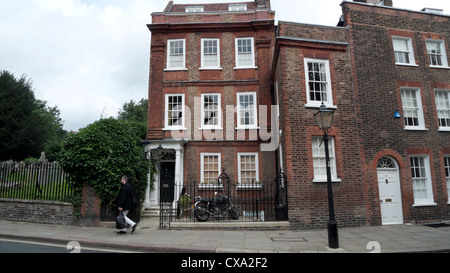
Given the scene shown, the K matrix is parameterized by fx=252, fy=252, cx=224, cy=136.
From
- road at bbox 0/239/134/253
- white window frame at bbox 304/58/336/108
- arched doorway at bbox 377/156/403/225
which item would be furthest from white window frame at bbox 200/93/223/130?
road at bbox 0/239/134/253

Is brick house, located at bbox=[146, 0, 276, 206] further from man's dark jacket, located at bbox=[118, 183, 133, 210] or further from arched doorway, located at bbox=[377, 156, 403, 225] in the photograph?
arched doorway, located at bbox=[377, 156, 403, 225]

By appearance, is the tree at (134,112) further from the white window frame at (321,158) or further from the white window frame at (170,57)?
the white window frame at (321,158)

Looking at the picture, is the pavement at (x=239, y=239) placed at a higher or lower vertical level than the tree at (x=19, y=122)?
lower

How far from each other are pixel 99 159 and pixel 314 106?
354 inches

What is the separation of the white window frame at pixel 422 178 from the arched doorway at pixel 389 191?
902 mm

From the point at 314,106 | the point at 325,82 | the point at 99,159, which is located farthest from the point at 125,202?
the point at 325,82

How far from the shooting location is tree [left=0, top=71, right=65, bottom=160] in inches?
899

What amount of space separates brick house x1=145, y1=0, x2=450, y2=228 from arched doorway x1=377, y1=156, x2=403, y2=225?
43 mm

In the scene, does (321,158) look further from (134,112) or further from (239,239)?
(134,112)

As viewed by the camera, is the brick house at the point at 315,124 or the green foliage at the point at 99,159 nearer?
the green foliage at the point at 99,159

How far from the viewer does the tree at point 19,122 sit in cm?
2283

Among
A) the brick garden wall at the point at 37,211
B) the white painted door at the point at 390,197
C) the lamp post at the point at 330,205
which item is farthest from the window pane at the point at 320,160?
the brick garden wall at the point at 37,211

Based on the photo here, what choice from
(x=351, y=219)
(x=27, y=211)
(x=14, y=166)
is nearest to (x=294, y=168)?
(x=351, y=219)

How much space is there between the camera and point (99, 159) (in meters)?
9.76
